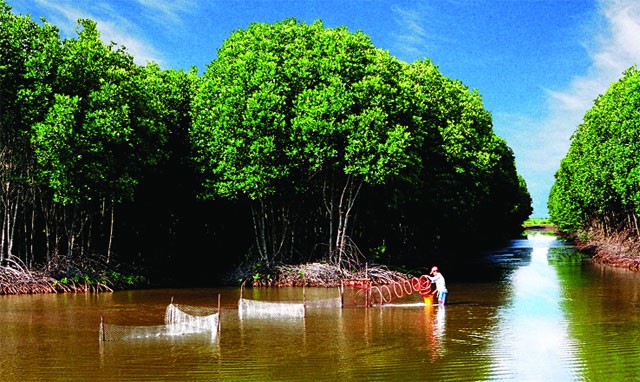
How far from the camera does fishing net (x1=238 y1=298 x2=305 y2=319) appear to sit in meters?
21.8

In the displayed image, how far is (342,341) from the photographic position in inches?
687

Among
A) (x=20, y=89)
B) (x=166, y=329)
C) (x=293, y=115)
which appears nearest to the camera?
(x=166, y=329)

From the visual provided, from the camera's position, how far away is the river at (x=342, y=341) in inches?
550

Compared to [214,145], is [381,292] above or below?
below

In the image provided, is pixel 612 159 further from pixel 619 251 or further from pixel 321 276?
pixel 321 276

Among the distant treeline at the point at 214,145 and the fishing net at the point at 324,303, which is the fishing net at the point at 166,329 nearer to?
the fishing net at the point at 324,303

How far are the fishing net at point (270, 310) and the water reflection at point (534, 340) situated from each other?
6112 mm

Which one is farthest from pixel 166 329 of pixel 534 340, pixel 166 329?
pixel 534 340

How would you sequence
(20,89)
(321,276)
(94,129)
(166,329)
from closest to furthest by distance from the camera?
(166,329) < (20,89) < (94,129) < (321,276)

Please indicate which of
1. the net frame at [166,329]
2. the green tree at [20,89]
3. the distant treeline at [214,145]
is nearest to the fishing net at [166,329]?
the net frame at [166,329]

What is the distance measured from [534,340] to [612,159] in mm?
24560

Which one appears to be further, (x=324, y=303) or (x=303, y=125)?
(x=303, y=125)

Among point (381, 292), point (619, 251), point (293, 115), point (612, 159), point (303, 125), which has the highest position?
point (293, 115)

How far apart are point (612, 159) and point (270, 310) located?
25.2m
